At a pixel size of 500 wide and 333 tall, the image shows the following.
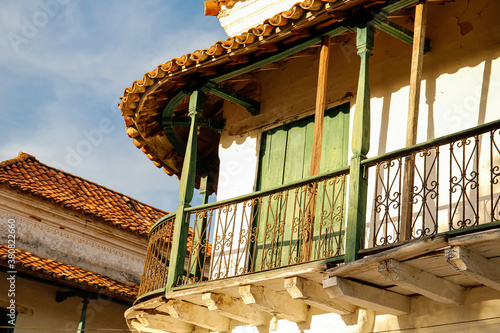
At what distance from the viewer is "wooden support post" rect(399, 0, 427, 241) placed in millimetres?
7223

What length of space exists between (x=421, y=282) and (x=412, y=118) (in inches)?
64.2

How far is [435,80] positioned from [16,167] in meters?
10.6

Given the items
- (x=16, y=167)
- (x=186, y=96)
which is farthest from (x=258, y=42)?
(x=16, y=167)

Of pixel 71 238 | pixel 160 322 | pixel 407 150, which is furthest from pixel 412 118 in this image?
pixel 71 238

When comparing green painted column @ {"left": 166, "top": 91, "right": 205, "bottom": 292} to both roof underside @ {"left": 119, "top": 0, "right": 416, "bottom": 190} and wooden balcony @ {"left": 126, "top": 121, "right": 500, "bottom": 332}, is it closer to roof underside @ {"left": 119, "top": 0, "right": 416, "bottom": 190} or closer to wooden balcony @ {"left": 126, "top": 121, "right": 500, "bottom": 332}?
wooden balcony @ {"left": 126, "top": 121, "right": 500, "bottom": 332}

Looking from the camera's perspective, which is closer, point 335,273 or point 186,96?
point 335,273

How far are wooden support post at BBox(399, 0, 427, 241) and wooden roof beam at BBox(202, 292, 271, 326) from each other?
212cm

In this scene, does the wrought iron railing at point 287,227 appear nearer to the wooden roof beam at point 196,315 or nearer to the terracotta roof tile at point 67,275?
the wooden roof beam at point 196,315

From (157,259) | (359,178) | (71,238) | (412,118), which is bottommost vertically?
(157,259)

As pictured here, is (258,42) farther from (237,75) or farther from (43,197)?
(43,197)

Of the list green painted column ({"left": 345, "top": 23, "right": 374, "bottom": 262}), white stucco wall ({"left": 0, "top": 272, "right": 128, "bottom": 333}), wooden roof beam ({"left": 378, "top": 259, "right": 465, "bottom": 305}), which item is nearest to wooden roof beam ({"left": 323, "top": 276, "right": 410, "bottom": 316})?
green painted column ({"left": 345, "top": 23, "right": 374, "bottom": 262})

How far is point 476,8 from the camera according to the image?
28.2 ft

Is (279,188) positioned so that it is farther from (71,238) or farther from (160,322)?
(71,238)

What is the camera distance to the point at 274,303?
26.9 feet
